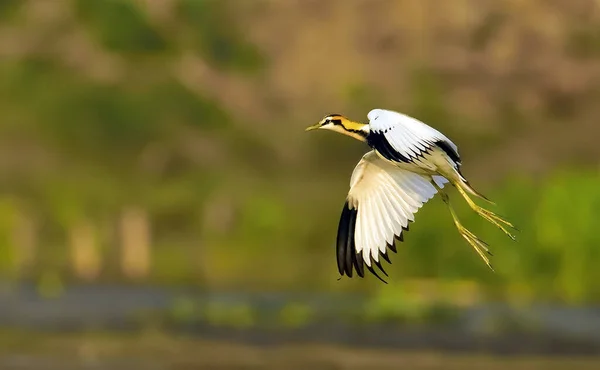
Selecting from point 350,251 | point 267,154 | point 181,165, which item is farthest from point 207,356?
point 350,251

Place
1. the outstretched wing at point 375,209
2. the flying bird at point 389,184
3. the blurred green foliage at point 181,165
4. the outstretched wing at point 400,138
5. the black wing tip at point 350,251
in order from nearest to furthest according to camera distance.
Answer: the outstretched wing at point 400,138
the flying bird at point 389,184
the black wing tip at point 350,251
the outstretched wing at point 375,209
the blurred green foliage at point 181,165

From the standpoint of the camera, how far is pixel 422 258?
73.7 ft

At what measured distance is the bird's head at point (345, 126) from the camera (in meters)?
8.43

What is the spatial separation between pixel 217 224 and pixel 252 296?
460 centimetres

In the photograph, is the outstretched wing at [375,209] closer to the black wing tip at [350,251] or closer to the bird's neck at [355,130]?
the black wing tip at [350,251]

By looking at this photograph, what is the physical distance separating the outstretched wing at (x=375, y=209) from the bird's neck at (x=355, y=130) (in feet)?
1.66

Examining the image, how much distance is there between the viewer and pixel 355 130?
8469 mm

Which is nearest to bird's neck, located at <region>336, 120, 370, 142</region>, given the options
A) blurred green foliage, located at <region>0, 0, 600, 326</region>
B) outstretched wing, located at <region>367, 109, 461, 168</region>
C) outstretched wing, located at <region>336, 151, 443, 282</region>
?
outstretched wing, located at <region>367, 109, 461, 168</region>

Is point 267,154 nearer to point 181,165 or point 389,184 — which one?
point 181,165

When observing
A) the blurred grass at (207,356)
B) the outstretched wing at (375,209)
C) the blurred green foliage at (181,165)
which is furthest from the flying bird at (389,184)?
the blurred green foliage at (181,165)

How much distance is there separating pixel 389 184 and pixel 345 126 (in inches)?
27.8

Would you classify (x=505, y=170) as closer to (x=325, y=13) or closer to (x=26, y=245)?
(x=325, y=13)

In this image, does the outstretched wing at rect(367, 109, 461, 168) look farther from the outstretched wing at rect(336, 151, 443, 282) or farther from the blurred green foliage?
→ the blurred green foliage

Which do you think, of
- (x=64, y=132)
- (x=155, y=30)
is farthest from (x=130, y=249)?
(x=155, y=30)
